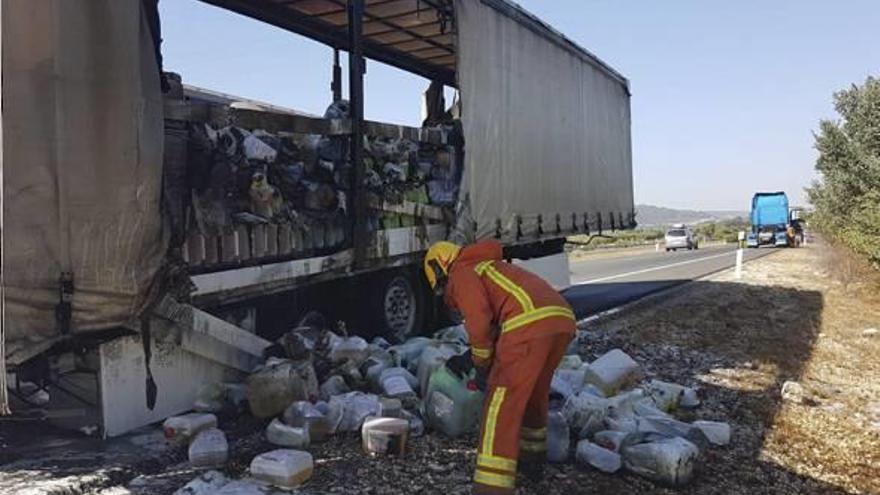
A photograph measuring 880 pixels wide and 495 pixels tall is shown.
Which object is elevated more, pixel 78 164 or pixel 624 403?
pixel 78 164

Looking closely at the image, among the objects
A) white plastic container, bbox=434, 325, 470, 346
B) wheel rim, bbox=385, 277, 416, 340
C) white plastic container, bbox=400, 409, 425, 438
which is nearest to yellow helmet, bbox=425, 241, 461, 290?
white plastic container, bbox=400, 409, 425, 438

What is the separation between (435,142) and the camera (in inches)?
275

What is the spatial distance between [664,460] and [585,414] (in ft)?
2.26

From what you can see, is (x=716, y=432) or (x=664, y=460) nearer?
(x=664, y=460)

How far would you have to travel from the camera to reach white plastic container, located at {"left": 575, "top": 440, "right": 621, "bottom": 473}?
410cm

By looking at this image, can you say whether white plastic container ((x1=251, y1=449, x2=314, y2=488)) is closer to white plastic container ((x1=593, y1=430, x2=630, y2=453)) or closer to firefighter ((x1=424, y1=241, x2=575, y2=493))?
firefighter ((x1=424, y1=241, x2=575, y2=493))

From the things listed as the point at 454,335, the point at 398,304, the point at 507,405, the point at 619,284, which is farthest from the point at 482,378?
the point at 619,284

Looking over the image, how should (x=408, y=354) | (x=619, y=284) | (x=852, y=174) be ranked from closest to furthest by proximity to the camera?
(x=408, y=354) → (x=619, y=284) → (x=852, y=174)

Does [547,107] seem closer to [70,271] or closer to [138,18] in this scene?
[138,18]

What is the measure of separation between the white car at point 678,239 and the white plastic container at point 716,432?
110 ft

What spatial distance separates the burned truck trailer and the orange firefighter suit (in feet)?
5.50

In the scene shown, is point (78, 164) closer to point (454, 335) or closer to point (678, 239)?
point (454, 335)

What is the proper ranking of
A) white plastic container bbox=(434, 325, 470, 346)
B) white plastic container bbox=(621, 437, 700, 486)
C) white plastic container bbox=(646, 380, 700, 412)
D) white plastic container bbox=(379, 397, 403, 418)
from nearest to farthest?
white plastic container bbox=(621, 437, 700, 486)
white plastic container bbox=(379, 397, 403, 418)
white plastic container bbox=(646, 380, 700, 412)
white plastic container bbox=(434, 325, 470, 346)

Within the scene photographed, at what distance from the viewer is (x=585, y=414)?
458cm
